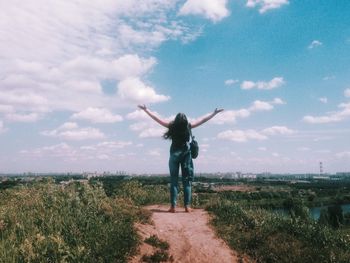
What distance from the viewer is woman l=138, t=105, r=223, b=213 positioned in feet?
31.2

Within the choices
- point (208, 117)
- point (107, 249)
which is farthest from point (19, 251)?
point (208, 117)

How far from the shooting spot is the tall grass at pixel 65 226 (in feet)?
17.5

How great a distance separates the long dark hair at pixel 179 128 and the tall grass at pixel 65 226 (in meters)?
2.20

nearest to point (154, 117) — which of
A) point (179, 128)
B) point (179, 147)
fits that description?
point (179, 128)

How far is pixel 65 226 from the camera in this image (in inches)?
→ 253

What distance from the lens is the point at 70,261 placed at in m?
5.24

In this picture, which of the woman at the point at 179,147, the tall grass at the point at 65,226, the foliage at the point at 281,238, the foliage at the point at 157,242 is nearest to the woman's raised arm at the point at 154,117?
the woman at the point at 179,147

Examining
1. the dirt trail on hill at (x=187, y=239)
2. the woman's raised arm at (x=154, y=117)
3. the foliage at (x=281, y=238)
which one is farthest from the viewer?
the woman's raised arm at (x=154, y=117)

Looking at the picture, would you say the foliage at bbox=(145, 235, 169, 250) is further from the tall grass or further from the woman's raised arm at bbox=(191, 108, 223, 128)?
the woman's raised arm at bbox=(191, 108, 223, 128)

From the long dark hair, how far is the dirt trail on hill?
6.73 feet

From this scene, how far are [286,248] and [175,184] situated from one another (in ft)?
12.2

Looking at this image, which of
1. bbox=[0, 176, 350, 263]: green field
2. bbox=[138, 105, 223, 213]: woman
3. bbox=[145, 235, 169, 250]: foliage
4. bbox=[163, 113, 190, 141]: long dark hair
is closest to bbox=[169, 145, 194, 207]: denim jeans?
bbox=[138, 105, 223, 213]: woman

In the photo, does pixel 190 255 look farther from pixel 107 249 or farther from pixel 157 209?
pixel 157 209

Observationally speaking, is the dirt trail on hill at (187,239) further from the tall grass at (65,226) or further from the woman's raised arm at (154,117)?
the woman's raised arm at (154,117)
